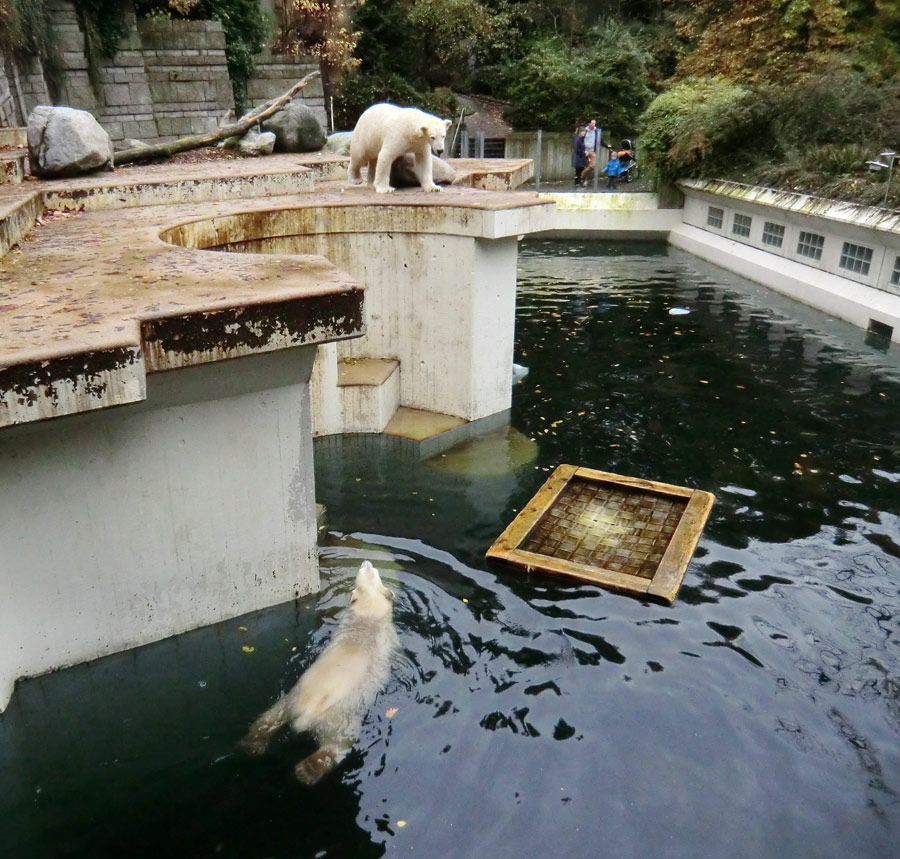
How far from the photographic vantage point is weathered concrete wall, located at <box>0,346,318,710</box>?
166 inches

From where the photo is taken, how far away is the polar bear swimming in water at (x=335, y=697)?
4.43m

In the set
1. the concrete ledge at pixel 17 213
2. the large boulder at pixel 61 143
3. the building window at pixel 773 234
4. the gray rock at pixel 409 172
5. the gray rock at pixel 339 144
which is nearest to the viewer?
the concrete ledge at pixel 17 213

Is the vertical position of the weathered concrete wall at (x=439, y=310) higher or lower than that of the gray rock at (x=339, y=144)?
lower

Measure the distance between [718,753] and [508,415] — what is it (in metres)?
5.48

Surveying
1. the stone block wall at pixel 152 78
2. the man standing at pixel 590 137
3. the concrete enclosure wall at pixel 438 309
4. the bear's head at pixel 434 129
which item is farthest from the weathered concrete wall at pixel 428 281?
Result: the man standing at pixel 590 137

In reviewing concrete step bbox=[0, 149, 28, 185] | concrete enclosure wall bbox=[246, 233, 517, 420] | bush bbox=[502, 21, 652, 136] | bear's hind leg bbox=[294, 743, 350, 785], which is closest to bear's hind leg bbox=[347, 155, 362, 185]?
concrete enclosure wall bbox=[246, 233, 517, 420]

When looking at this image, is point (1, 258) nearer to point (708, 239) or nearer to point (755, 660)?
point (755, 660)

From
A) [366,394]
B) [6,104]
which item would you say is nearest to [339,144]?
[6,104]

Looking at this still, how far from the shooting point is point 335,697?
455cm

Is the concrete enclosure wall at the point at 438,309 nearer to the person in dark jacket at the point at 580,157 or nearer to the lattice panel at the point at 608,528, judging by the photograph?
the lattice panel at the point at 608,528

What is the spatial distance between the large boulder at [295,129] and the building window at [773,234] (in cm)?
894

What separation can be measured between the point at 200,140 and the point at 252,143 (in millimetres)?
815

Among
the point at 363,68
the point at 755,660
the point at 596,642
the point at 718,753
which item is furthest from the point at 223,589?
the point at 363,68

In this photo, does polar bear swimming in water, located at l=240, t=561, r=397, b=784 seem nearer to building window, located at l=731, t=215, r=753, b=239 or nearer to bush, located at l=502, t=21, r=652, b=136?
building window, located at l=731, t=215, r=753, b=239
